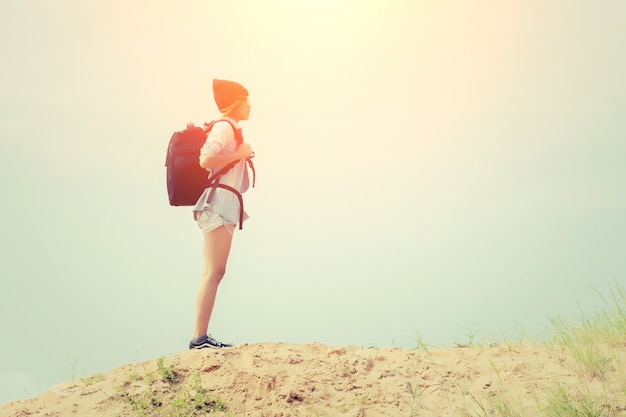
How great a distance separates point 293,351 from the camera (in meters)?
6.04

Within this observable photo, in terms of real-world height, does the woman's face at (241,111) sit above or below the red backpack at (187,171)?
above

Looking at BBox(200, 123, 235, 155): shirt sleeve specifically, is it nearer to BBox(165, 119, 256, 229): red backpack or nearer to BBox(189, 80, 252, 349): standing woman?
BBox(189, 80, 252, 349): standing woman

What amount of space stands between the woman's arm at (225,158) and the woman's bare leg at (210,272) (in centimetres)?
67

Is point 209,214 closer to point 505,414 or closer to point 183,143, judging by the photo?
point 183,143

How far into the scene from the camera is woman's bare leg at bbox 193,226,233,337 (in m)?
6.10

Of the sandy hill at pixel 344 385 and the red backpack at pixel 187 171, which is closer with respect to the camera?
the sandy hill at pixel 344 385

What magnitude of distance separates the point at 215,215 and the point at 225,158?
1.98ft

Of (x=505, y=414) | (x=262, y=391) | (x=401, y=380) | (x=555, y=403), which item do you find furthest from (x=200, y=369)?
(x=555, y=403)

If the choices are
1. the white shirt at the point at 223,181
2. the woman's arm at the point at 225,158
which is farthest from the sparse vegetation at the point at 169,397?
the woman's arm at the point at 225,158

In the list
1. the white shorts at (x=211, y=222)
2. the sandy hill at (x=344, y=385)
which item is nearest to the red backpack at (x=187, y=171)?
the white shorts at (x=211, y=222)

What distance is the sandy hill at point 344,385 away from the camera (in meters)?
4.76

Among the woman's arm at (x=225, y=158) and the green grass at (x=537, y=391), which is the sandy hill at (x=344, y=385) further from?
the woman's arm at (x=225, y=158)

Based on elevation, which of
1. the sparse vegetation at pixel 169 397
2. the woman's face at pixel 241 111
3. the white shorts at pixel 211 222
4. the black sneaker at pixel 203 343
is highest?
the woman's face at pixel 241 111

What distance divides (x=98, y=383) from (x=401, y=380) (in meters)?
2.93
